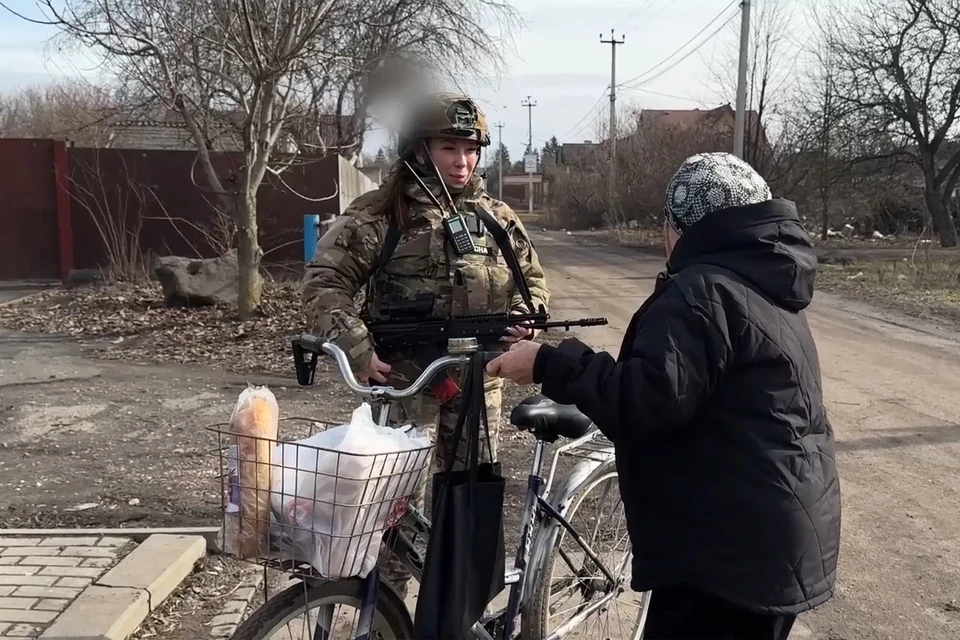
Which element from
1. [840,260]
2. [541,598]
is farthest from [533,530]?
[840,260]

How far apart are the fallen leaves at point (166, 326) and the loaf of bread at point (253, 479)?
6.08 metres

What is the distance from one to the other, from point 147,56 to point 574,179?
3833 cm

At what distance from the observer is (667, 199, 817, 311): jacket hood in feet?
6.11

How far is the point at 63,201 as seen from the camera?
14.4 m

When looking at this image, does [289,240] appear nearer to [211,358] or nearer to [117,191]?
[117,191]

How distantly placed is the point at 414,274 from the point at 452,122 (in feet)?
1.75

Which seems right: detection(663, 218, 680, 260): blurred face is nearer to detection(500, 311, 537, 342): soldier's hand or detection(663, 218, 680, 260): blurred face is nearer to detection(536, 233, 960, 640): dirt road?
detection(500, 311, 537, 342): soldier's hand

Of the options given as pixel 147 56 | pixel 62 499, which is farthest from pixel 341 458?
pixel 147 56

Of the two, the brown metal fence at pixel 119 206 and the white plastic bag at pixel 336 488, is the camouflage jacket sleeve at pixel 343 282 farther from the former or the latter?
the brown metal fence at pixel 119 206

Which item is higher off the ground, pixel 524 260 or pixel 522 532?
pixel 524 260

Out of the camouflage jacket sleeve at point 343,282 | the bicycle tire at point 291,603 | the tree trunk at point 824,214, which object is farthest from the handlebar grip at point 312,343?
the tree trunk at point 824,214

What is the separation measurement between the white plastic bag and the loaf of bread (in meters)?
0.03

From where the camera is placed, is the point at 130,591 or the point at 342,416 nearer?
the point at 130,591

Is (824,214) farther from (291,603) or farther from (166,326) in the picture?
(291,603)
